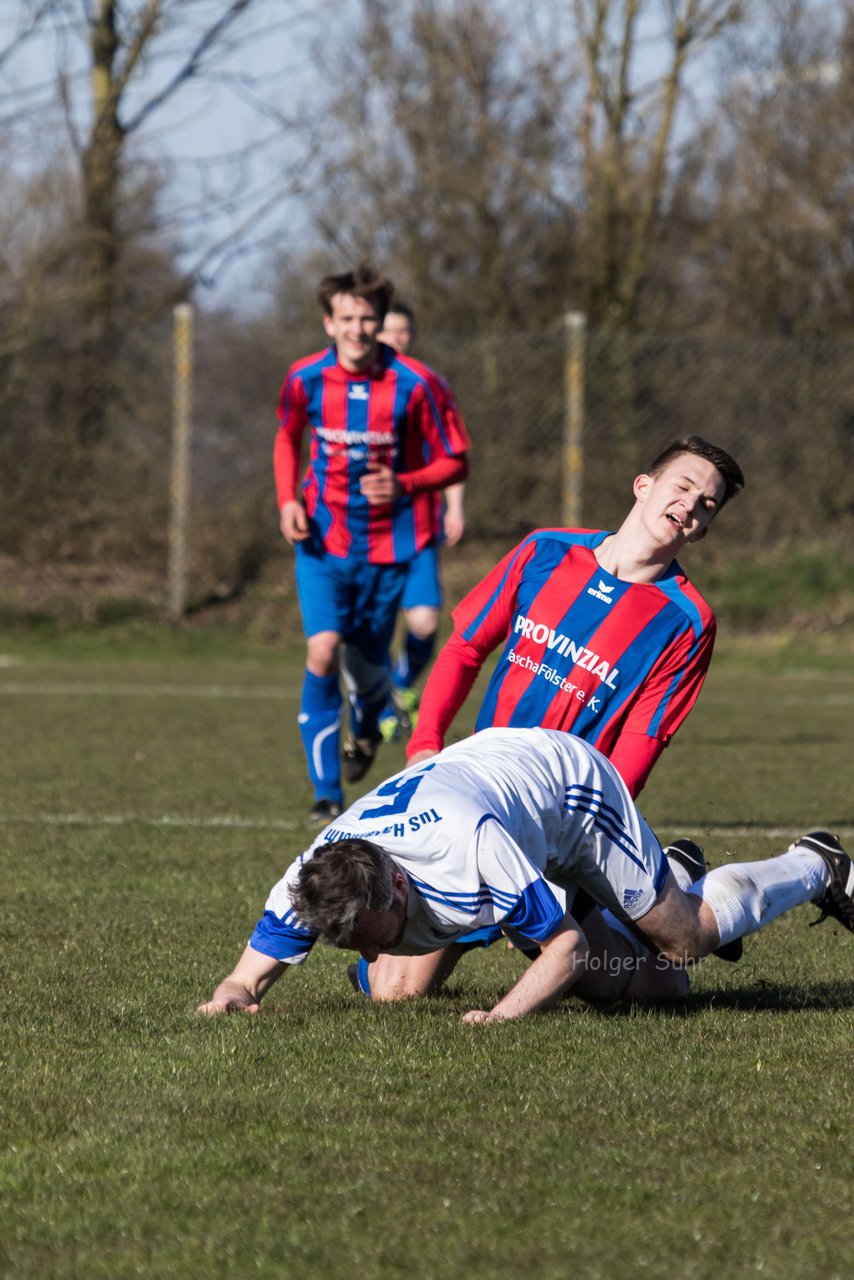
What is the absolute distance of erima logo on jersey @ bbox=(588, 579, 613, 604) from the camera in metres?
4.68

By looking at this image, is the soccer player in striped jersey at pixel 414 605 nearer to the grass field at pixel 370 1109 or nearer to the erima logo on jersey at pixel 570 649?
the grass field at pixel 370 1109

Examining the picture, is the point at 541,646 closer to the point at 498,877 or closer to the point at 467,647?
the point at 467,647

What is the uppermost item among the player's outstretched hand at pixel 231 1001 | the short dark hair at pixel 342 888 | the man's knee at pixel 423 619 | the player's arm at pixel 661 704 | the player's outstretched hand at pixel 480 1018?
the player's arm at pixel 661 704

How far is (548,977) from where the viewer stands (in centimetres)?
391

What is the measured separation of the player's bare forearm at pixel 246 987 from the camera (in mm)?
3963

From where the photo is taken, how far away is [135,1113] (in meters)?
3.33

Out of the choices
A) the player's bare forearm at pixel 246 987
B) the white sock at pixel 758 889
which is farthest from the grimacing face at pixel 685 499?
the player's bare forearm at pixel 246 987

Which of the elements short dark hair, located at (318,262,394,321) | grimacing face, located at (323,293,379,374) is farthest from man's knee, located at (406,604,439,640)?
short dark hair, located at (318,262,394,321)

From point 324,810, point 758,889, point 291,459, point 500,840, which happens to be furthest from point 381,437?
point 500,840

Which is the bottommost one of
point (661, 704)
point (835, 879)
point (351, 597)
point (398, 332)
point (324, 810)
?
point (324, 810)

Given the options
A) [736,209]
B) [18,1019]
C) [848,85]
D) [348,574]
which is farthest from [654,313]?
[18,1019]

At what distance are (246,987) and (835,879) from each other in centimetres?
163

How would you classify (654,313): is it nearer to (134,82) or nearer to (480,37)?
(480,37)

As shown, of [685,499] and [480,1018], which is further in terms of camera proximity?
Result: [685,499]
